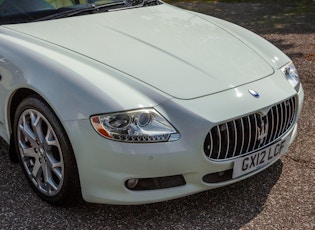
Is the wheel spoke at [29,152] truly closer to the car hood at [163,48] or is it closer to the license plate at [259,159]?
the car hood at [163,48]

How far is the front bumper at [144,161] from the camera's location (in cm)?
261

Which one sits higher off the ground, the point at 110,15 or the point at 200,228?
the point at 110,15

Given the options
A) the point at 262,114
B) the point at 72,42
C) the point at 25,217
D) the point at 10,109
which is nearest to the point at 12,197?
the point at 25,217

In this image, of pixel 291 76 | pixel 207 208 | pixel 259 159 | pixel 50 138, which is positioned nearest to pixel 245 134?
pixel 259 159

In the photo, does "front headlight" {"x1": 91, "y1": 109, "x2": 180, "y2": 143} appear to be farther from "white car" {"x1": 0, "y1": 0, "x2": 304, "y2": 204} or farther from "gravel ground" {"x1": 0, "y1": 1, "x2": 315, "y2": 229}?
"gravel ground" {"x1": 0, "y1": 1, "x2": 315, "y2": 229}

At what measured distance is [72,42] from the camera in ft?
10.6

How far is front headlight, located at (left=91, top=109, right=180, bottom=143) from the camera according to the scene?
2615mm

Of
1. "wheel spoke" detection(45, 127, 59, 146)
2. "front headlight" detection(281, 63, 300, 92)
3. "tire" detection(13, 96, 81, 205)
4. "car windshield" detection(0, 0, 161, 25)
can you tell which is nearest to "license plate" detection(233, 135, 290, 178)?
"front headlight" detection(281, 63, 300, 92)

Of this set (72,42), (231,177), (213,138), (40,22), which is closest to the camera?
(213,138)

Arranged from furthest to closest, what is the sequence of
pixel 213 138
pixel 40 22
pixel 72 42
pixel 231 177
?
pixel 40 22 → pixel 72 42 → pixel 231 177 → pixel 213 138

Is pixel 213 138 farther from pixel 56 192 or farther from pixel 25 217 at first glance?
pixel 25 217

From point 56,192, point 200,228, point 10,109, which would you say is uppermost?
point 10,109

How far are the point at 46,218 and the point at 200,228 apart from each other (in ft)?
3.13

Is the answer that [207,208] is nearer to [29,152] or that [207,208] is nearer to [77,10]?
[29,152]
